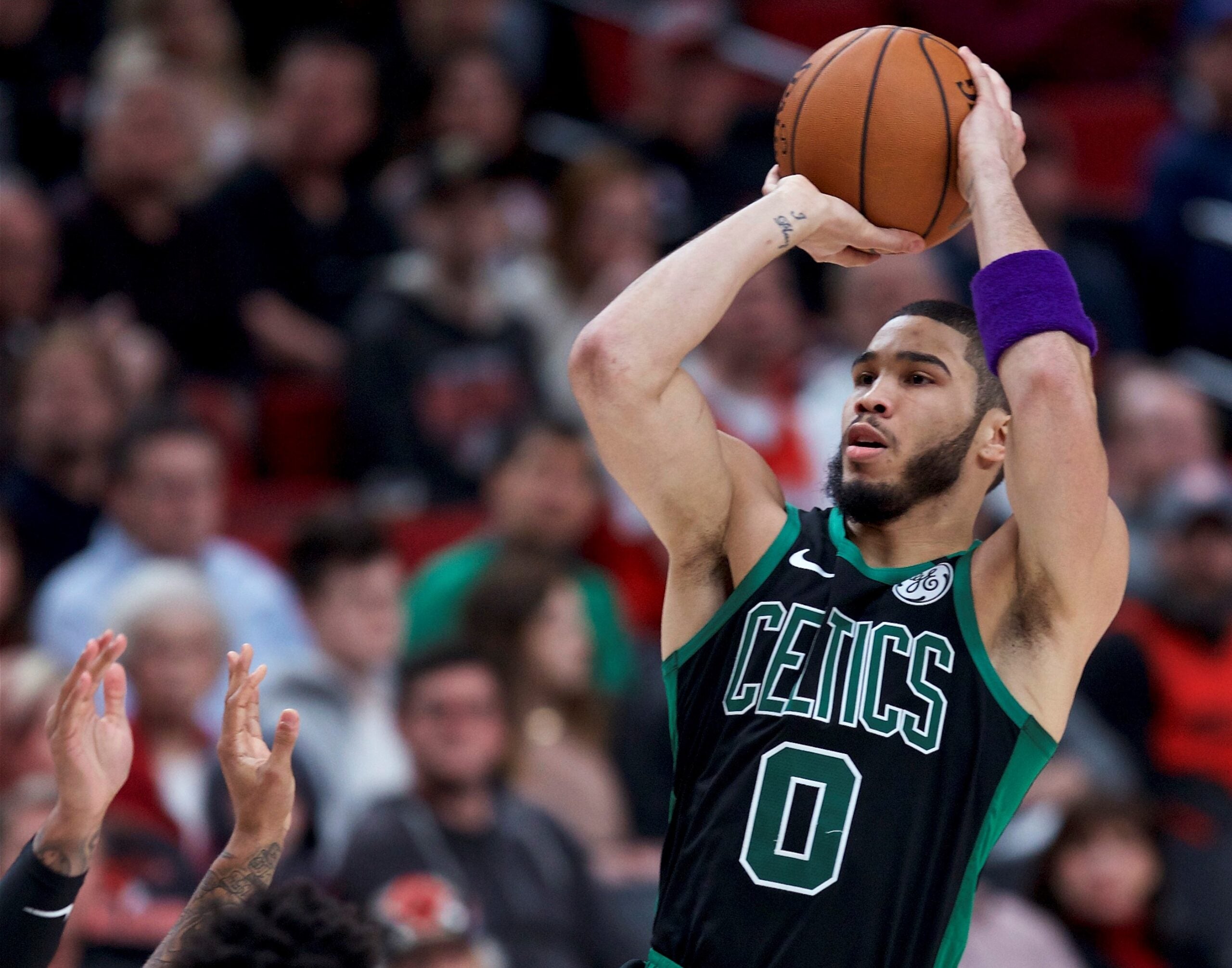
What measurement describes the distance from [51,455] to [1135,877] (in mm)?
4077

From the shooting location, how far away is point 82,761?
312cm

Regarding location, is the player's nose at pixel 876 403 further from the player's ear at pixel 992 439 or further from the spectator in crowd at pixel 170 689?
the spectator in crowd at pixel 170 689

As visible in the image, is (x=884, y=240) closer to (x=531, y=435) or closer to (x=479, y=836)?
(x=479, y=836)

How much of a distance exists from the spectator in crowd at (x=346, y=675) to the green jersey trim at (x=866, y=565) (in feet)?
9.03

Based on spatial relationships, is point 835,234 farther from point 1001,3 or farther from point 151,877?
→ point 1001,3

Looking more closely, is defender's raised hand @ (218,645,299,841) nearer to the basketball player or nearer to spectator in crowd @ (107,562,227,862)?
the basketball player

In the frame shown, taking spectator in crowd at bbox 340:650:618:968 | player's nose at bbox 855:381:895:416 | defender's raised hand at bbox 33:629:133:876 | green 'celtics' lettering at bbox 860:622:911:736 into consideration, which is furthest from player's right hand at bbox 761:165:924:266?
spectator in crowd at bbox 340:650:618:968

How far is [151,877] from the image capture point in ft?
17.2

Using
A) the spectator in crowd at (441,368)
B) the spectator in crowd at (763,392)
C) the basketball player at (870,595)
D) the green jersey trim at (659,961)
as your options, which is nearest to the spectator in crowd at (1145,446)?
the spectator in crowd at (763,392)

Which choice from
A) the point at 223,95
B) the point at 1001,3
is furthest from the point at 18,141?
the point at 1001,3

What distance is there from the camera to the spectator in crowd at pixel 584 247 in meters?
8.16

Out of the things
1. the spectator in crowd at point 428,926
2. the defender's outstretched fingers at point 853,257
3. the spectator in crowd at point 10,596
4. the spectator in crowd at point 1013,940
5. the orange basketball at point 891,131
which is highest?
the orange basketball at point 891,131

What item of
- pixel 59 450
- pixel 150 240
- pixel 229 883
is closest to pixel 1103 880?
pixel 59 450

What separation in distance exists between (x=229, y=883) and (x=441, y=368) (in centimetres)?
492
